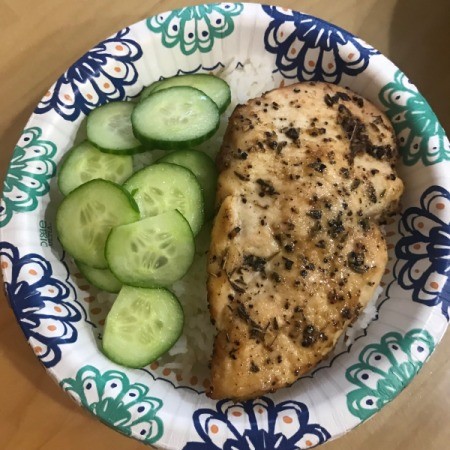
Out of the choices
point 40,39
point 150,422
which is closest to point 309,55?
point 40,39

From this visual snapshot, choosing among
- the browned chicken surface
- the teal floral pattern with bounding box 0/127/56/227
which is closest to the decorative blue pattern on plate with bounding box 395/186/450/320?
the browned chicken surface

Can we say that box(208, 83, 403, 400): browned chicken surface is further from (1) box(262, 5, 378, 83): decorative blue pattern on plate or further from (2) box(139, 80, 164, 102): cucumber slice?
(2) box(139, 80, 164, 102): cucumber slice

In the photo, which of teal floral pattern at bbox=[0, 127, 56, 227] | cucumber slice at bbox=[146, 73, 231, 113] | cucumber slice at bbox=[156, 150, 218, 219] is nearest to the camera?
teal floral pattern at bbox=[0, 127, 56, 227]

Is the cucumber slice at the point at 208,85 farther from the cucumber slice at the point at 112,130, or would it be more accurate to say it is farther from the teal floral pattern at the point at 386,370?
the teal floral pattern at the point at 386,370

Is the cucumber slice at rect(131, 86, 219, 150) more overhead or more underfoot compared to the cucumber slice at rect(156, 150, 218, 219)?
more overhead

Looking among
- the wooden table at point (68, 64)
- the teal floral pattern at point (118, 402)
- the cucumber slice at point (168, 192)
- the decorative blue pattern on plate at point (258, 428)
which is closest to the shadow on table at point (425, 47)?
the wooden table at point (68, 64)

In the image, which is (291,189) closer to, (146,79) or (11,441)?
(146,79)
